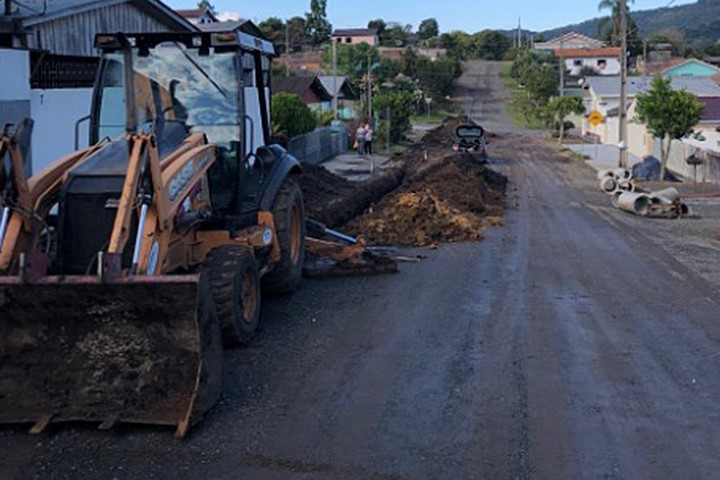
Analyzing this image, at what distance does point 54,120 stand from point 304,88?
3512cm

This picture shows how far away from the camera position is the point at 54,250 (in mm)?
8156

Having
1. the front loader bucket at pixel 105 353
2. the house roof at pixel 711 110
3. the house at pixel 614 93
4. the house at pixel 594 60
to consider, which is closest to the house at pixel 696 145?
the house roof at pixel 711 110

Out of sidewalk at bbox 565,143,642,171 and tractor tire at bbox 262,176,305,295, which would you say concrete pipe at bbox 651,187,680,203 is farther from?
sidewalk at bbox 565,143,642,171

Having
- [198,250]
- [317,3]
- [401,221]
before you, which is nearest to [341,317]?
[198,250]

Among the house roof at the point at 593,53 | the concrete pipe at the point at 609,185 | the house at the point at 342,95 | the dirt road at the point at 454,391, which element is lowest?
the dirt road at the point at 454,391

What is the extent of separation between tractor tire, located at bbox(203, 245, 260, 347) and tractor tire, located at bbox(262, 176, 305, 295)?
1.63 meters

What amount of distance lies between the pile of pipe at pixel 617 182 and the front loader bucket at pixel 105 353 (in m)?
21.9

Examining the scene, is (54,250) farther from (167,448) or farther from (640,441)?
(640,441)

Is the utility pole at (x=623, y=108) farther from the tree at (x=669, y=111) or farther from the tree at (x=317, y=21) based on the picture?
the tree at (x=317, y=21)

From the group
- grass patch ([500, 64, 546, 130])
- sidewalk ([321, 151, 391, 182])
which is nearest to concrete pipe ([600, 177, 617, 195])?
sidewalk ([321, 151, 391, 182])

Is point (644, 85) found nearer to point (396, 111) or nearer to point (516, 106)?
point (396, 111)

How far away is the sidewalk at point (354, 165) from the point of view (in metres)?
32.8

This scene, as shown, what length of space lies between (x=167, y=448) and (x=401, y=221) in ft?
37.8

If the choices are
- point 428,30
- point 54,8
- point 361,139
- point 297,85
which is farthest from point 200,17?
point 428,30
